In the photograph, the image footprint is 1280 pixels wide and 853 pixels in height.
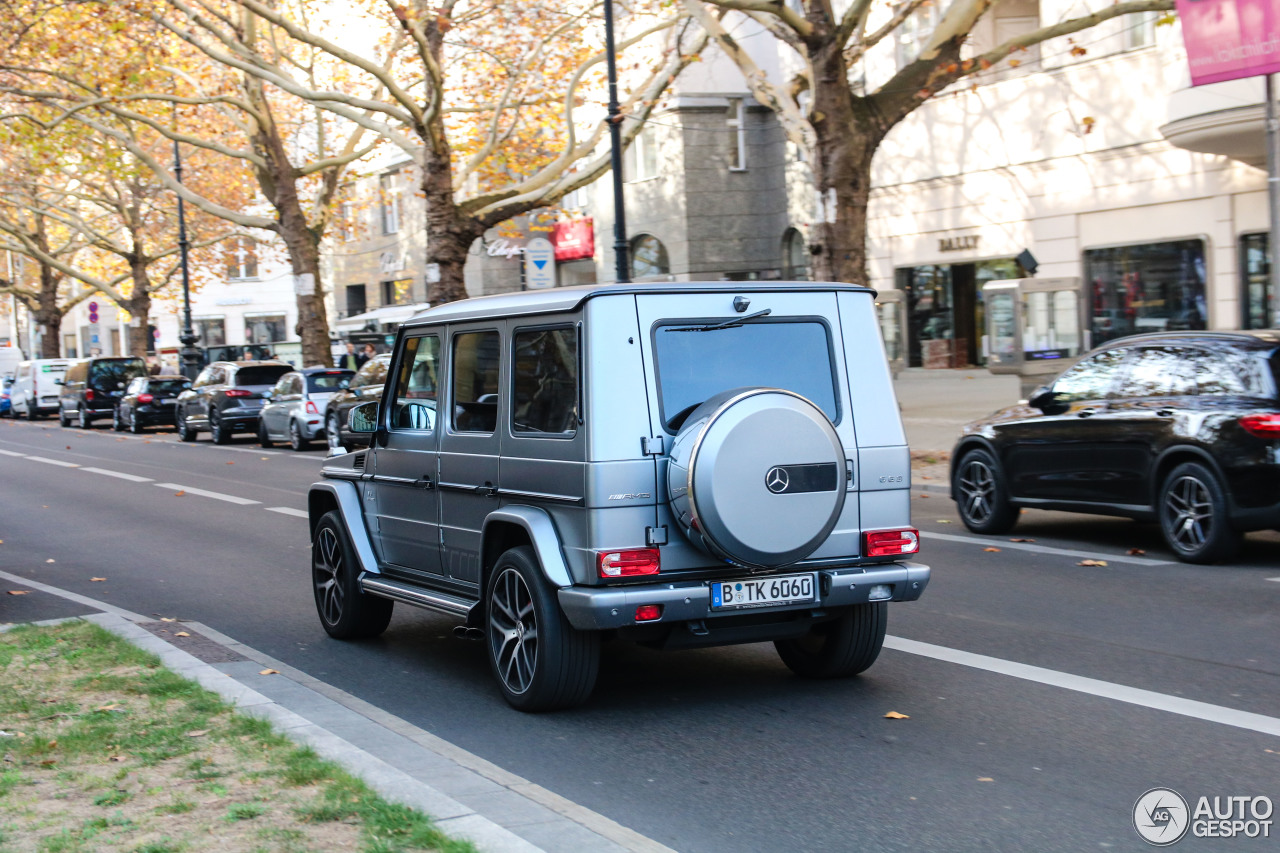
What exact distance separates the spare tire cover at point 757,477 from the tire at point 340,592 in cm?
287

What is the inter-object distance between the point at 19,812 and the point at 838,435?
11.5ft

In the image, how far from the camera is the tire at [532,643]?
6215 millimetres

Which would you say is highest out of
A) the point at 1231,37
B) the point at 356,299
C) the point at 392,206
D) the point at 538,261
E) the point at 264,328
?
the point at 392,206

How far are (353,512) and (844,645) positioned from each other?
302cm

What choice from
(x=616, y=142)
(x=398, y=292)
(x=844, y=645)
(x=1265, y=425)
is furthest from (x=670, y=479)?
(x=398, y=292)

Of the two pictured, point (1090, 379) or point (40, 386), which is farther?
point (40, 386)

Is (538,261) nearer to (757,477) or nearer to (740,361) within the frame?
(740,361)

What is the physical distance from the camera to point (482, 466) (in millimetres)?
6914

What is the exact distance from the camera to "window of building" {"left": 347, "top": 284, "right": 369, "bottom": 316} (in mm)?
60656

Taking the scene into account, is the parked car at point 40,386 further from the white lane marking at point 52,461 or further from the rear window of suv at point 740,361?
the rear window of suv at point 740,361

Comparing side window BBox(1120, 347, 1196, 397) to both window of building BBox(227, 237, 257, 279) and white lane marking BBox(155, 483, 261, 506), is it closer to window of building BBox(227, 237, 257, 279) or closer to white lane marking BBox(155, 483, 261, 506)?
white lane marking BBox(155, 483, 261, 506)

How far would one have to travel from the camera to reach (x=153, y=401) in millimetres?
35875

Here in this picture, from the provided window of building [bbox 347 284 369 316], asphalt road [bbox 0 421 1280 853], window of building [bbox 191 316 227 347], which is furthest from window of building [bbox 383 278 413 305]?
asphalt road [bbox 0 421 1280 853]

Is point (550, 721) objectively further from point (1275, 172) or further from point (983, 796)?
point (1275, 172)
